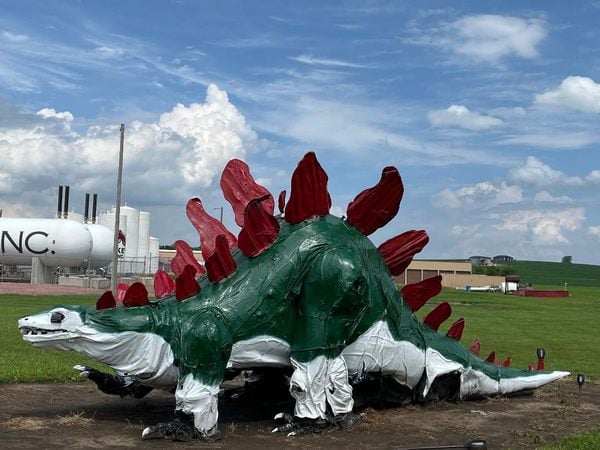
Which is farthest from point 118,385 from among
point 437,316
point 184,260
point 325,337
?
point 437,316

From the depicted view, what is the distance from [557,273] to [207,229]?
115569 millimetres

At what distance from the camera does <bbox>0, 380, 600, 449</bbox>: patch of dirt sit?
626 cm

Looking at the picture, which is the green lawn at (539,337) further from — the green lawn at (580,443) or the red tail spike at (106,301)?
the red tail spike at (106,301)

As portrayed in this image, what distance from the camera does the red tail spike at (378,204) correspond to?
7.20 metres

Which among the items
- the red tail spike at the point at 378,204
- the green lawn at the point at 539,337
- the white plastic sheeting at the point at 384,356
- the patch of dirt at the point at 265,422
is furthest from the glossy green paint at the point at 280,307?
the green lawn at the point at 539,337

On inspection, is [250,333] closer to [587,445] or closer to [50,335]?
[50,335]

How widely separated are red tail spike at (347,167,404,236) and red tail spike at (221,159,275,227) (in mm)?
903

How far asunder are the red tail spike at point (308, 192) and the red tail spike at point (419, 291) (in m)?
1.55

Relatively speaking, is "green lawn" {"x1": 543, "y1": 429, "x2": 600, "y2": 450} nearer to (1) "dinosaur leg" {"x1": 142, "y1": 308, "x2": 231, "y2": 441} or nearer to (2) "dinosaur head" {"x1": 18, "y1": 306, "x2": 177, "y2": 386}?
(1) "dinosaur leg" {"x1": 142, "y1": 308, "x2": 231, "y2": 441}

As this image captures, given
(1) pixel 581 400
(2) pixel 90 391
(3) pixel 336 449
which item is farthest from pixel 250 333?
(1) pixel 581 400

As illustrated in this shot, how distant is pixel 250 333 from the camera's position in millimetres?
6473

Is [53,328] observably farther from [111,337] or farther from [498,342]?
[498,342]

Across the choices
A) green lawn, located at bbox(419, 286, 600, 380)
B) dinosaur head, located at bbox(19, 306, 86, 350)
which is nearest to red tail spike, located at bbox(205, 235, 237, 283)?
dinosaur head, located at bbox(19, 306, 86, 350)

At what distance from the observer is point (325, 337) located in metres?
6.61
